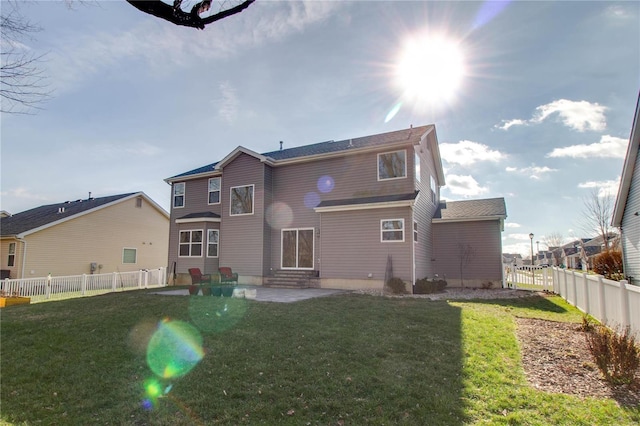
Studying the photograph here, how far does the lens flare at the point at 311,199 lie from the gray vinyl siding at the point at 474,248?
6936mm

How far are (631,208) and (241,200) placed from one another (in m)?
17.5

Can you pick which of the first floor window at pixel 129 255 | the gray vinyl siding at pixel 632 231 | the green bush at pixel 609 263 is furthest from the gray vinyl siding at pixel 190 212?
the green bush at pixel 609 263

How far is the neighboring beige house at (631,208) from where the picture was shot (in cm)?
1306

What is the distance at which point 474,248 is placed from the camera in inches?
715

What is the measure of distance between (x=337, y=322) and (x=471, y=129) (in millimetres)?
12399

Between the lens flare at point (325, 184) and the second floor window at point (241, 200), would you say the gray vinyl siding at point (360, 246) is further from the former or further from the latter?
the second floor window at point (241, 200)

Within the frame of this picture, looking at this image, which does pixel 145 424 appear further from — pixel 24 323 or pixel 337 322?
pixel 24 323

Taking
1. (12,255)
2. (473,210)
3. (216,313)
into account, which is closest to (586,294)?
(473,210)

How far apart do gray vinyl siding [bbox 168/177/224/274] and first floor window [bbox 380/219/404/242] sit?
989 cm

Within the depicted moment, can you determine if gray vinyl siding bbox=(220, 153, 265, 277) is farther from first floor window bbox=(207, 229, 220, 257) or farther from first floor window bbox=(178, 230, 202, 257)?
first floor window bbox=(178, 230, 202, 257)

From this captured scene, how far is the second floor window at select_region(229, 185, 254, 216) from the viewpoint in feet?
60.0

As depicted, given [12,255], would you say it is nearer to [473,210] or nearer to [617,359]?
[473,210]

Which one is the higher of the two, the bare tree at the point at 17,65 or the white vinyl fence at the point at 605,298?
the bare tree at the point at 17,65

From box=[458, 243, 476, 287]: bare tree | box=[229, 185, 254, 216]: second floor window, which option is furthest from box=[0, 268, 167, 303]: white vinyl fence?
box=[458, 243, 476, 287]: bare tree
